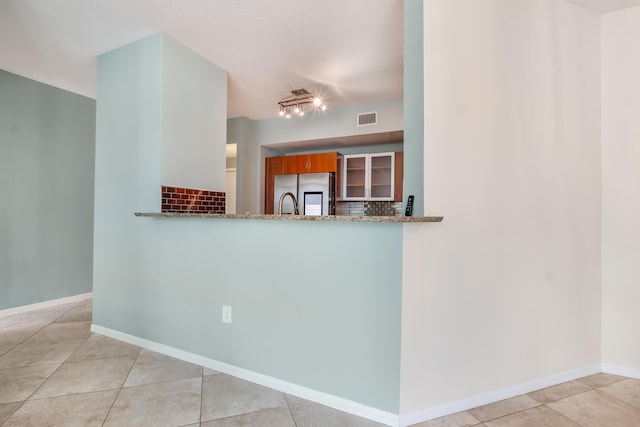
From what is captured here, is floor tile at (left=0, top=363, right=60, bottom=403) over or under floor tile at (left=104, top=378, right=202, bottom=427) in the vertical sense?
over

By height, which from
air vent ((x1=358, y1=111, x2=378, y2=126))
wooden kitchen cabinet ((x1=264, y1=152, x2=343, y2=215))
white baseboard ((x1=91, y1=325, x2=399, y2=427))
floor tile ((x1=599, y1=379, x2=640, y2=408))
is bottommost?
floor tile ((x1=599, y1=379, x2=640, y2=408))

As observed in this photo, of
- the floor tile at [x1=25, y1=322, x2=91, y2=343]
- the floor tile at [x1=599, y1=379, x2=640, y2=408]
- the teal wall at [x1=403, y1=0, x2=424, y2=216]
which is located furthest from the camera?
the floor tile at [x1=25, y1=322, x2=91, y2=343]

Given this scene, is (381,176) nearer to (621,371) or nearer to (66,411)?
(621,371)

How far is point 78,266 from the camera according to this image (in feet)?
12.2

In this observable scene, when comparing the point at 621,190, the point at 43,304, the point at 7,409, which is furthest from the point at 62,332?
the point at 621,190

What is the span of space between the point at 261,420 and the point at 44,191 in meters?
3.62

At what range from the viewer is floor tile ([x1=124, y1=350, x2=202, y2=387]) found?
1.98 meters

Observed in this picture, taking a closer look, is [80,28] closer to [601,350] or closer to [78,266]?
[78,266]

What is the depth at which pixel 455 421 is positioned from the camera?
1.60m

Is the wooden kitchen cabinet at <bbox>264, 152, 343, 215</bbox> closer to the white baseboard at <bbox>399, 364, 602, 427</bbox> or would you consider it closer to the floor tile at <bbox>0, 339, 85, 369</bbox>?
the floor tile at <bbox>0, 339, 85, 369</bbox>

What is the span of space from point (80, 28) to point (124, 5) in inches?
22.7

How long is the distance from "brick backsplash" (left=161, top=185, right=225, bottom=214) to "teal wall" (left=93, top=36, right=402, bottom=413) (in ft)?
Answer: 0.35

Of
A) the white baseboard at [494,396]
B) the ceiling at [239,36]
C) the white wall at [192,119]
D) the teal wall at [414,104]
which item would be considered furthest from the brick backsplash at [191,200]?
the white baseboard at [494,396]

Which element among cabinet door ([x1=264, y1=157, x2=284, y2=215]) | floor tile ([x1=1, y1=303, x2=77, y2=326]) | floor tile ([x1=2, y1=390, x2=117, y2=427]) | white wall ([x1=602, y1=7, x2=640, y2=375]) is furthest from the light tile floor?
cabinet door ([x1=264, y1=157, x2=284, y2=215])
